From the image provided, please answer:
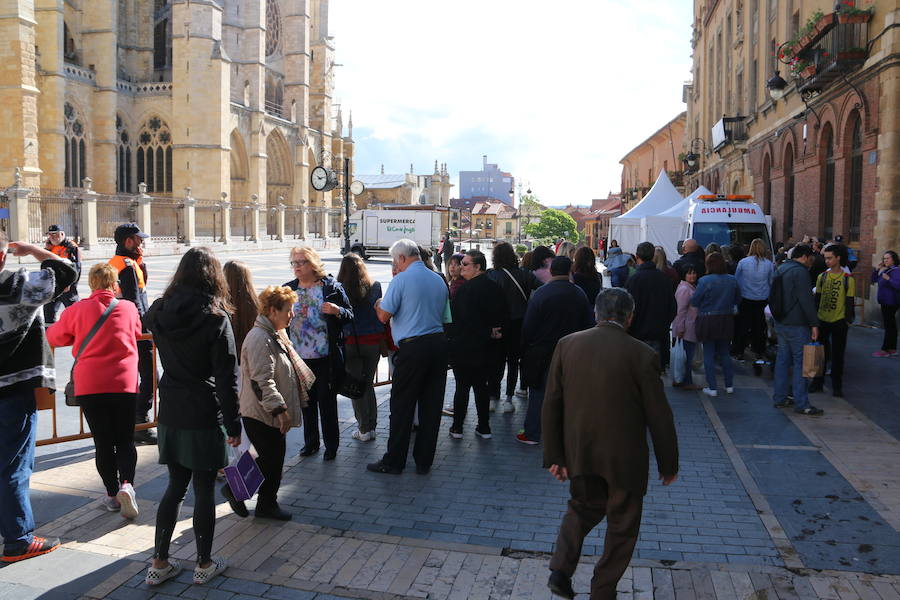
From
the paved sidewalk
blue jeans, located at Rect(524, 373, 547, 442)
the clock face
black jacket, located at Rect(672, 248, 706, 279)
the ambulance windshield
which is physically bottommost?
the paved sidewalk

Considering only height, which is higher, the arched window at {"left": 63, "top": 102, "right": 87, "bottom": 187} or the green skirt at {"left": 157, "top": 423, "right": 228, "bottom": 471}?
the arched window at {"left": 63, "top": 102, "right": 87, "bottom": 187}

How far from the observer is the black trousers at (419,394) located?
5.91m

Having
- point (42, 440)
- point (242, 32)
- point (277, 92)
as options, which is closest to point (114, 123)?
point (242, 32)

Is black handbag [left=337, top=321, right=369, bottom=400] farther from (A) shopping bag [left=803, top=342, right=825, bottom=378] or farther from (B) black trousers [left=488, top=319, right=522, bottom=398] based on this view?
(A) shopping bag [left=803, top=342, right=825, bottom=378]

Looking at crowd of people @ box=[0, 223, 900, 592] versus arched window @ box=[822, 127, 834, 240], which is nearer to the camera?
crowd of people @ box=[0, 223, 900, 592]

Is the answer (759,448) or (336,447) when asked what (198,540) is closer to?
(336,447)

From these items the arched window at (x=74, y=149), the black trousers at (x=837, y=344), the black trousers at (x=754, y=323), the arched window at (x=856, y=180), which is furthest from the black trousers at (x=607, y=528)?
the arched window at (x=74, y=149)

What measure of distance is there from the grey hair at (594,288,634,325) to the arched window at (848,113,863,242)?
14.0 m

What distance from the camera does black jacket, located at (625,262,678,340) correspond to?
911 cm

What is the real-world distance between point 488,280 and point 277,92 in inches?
2096

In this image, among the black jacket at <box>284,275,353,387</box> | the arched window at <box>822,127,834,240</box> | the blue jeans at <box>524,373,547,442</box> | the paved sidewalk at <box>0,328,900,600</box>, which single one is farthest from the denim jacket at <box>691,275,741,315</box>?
the arched window at <box>822,127,834,240</box>

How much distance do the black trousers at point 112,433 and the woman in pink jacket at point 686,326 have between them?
6550mm

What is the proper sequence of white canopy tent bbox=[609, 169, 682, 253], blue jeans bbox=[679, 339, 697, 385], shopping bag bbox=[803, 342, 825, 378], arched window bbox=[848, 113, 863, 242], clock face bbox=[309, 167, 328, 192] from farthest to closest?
white canopy tent bbox=[609, 169, 682, 253] → clock face bbox=[309, 167, 328, 192] → arched window bbox=[848, 113, 863, 242] → blue jeans bbox=[679, 339, 697, 385] → shopping bag bbox=[803, 342, 825, 378]

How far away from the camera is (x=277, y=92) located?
184 feet
